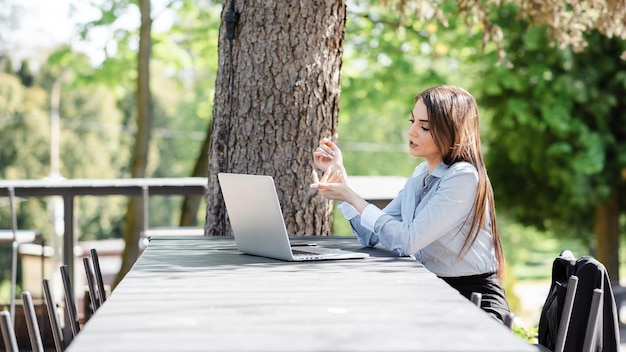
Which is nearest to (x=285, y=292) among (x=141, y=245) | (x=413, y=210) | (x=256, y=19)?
(x=413, y=210)

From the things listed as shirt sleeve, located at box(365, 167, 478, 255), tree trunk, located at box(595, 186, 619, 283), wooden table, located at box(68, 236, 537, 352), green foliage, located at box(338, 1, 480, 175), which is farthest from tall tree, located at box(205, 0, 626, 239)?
tree trunk, located at box(595, 186, 619, 283)

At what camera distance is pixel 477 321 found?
2.08 metres

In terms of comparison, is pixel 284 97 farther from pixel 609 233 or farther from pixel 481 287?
pixel 609 233

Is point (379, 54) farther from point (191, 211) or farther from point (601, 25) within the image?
point (601, 25)

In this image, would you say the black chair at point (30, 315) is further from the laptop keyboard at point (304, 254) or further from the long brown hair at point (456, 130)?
the long brown hair at point (456, 130)

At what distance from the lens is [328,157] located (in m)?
3.90

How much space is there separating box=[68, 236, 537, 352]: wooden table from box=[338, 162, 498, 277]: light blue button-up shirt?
27 cm

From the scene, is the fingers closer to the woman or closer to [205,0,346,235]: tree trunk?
the woman

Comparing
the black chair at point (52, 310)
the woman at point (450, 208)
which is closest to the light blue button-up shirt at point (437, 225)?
the woman at point (450, 208)

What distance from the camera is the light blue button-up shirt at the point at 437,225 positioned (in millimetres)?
3396

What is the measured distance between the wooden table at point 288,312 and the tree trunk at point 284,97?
5.55ft

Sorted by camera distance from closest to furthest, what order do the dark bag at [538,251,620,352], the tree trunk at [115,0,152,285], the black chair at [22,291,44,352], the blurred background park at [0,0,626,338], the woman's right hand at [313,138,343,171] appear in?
the black chair at [22,291,44,352] → the dark bag at [538,251,620,352] → the woman's right hand at [313,138,343,171] → the tree trunk at [115,0,152,285] → the blurred background park at [0,0,626,338]

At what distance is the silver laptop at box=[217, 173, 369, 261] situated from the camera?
124 inches

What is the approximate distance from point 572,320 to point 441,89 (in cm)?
104
